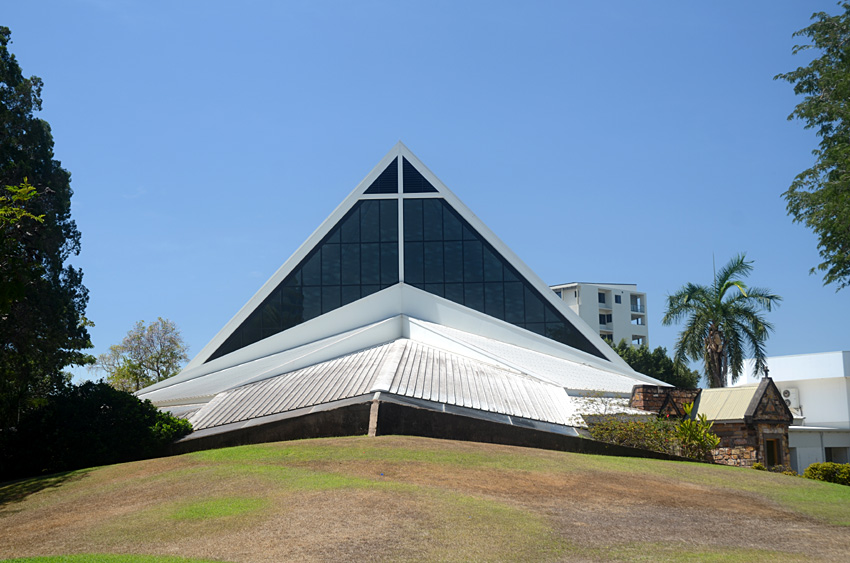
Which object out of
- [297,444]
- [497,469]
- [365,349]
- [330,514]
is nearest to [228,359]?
[365,349]

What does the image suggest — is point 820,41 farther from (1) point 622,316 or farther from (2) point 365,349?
(1) point 622,316

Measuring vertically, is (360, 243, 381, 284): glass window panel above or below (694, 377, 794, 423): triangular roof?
above

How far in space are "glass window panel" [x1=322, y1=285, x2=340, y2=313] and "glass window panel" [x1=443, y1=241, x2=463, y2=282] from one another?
15.3ft

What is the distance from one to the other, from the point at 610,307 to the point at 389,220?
4917 cm

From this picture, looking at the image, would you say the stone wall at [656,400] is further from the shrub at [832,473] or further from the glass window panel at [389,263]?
the glass window panel at [389,263]

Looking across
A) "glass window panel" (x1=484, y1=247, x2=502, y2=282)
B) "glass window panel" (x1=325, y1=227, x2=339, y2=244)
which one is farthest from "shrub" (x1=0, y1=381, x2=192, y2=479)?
"glass window panel" (x1=484, y1=247, x2=502, y2=282)

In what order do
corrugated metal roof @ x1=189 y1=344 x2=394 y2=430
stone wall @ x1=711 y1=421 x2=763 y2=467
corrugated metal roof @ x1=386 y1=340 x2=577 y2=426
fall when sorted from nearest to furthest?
corrugated metal roof @ x1=386 y1=340 x2=577 y2=426, corrugated metal roof @ x1=189 y1=344 x2=394 y2=430, stone wall @ x1=711 y1=421 x2=763 y2=467

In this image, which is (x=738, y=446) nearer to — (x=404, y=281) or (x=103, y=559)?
(x=103, y=559)

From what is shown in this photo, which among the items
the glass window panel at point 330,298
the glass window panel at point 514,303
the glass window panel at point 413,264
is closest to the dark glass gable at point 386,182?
the glass window panel at point 413,264

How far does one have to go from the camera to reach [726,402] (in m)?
19.8

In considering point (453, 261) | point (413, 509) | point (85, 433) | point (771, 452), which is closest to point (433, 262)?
point (453, 261)

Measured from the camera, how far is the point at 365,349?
72.5ft

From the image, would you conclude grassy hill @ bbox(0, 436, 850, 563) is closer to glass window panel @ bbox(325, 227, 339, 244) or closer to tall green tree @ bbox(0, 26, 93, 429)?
tall green tree @ bbox(0, 26, 93, 429)

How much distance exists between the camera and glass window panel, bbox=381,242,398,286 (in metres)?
32.4
